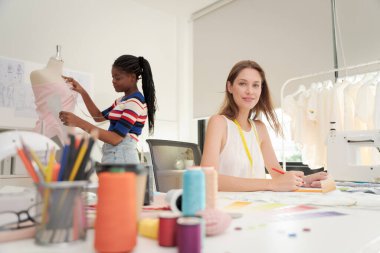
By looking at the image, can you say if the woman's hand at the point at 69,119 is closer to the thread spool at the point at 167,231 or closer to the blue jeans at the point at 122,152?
the blue jeans at the point at 122,152

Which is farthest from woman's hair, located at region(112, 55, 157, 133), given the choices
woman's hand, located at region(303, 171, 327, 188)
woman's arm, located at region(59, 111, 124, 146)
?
woman's hand, located at region(303, 171, 327, 188)

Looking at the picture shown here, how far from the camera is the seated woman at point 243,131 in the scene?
4.93 ft

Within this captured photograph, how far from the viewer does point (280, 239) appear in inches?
19.1

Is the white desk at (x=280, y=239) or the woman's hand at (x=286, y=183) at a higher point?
the woman's hand at (x=286, y=183)

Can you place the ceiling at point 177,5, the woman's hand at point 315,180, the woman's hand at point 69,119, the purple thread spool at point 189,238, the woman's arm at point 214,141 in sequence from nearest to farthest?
1. the purple thread spool at point 189,238
2. the woman's hand at point 315,180
3. the woman's arm at point 214,141
4. the woman's hand at point 69,119
5. the ceiling at point 177,5

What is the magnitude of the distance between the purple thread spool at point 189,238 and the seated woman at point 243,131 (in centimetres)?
100

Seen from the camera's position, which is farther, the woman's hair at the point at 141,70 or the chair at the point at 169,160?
the woman's hair at the point at 141,70

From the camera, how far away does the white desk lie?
0.43m

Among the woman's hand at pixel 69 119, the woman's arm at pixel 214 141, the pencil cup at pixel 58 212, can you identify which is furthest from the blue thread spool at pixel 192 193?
the woman's hand at pixel 69 119

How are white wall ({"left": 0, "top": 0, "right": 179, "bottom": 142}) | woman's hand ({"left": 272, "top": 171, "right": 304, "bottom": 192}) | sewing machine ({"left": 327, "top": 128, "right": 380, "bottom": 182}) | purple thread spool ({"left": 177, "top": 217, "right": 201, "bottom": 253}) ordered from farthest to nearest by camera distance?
white wall ({"left": 0, "top": 0, "right": 179, "bottom": 142}), sewing machine ({"left": 327, "top": 128, "right": 380, "bottom": 182}), woman's hand ({"left": 272, "top": 171, "right": 304, "bottom": 192}), purple thread spool ({"left": 177, "top": 217, "right": 201, "bottom": 253})

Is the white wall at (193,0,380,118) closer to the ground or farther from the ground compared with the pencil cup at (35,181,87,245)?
farther from the ground

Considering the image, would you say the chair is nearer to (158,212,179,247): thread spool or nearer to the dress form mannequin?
the dress form mannequin

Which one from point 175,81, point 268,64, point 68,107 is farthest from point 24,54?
point 268,64

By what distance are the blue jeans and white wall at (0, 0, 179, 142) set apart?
122cm
